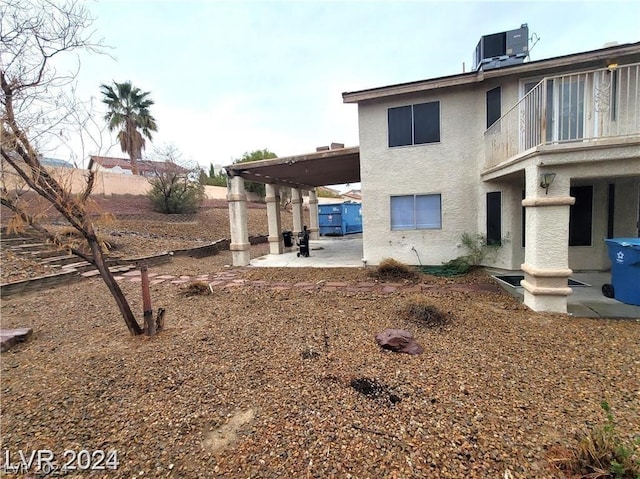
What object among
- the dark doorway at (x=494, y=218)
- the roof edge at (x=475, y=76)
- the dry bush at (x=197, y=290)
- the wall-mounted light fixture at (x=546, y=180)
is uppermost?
the roof edge at (x=475, y=76)

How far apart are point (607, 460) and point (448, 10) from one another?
10.9 m

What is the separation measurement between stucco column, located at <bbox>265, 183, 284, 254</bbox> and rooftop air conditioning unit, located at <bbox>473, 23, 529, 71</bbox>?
8.18 metres

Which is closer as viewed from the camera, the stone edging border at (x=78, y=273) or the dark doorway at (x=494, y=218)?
the stone edging border at (x=78, y=273)

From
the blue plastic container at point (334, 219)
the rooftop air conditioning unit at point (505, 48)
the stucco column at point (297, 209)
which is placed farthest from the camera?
the blue plastic container at point (334, 219)

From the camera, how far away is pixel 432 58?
1220cm

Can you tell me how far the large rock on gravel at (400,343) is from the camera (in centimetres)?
365

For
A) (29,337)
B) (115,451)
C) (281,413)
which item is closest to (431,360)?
(281,413)

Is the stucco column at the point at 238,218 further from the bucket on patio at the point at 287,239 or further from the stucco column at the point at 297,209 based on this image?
the stucco column at the point at 297,209

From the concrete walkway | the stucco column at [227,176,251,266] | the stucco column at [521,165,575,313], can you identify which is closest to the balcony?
the stucco column at [521,165,575,313]

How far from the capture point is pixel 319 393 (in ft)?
9.38

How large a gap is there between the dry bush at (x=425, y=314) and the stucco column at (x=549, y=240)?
170cm

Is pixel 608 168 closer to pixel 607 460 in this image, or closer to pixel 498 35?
pixel 607 460

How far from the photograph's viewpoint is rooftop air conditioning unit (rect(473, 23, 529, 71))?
7.93 metres

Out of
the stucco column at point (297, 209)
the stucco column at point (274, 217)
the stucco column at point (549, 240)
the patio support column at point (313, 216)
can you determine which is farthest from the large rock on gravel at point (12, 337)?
the patio support column at point (313, 216)
